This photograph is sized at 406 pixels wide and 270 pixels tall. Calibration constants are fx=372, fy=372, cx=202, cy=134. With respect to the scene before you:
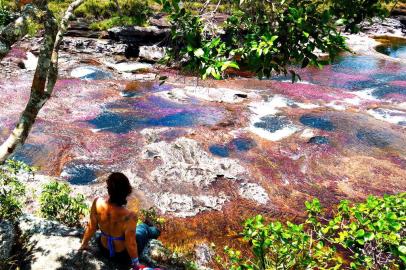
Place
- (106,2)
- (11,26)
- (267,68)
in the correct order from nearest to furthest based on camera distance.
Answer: (267,68), (11,26), (106,2)

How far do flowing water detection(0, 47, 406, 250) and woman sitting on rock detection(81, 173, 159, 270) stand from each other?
79.9 inches

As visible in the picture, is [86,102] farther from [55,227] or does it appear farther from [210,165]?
[55,227]

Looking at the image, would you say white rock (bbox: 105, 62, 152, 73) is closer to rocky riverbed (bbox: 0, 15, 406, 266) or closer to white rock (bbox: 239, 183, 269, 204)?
rocky riverbed (bbox: 0, 15, 406, 266)

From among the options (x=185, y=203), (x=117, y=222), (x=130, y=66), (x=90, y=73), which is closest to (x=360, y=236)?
(x=117, y=222)

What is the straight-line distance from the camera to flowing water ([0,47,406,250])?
1288 centimetres

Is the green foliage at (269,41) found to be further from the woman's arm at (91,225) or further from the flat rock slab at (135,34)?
the flat rock slab at (135,34)

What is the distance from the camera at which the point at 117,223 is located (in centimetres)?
A: 626

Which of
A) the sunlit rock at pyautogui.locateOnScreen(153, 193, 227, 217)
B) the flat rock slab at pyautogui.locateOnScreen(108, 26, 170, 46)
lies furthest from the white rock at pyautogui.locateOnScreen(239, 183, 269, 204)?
the flat rock slab at pyautogui.locateOnScreen(108, 26, 170, 46)

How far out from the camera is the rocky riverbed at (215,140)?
12.9m

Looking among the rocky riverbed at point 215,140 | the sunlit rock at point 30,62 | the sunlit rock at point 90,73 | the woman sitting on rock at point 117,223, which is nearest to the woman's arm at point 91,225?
the woman sitting on rock at point 117,223

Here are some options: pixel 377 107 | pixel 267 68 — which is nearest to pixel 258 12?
pixel 267 68

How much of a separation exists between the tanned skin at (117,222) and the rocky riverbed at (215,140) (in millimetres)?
1089

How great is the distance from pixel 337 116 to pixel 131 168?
12204mm

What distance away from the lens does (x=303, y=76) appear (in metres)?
29.6
